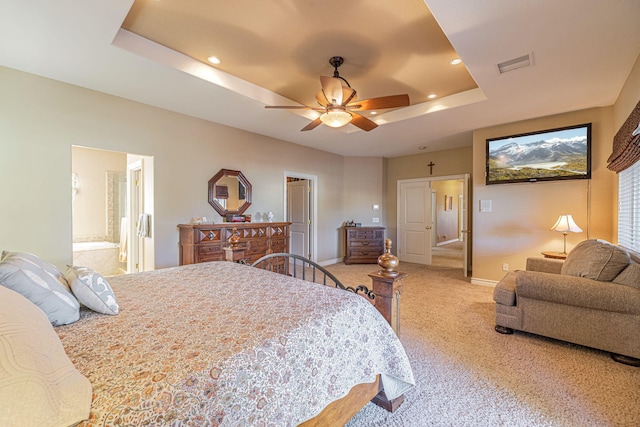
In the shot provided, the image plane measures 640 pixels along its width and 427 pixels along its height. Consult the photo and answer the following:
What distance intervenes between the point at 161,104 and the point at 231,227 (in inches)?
73.6

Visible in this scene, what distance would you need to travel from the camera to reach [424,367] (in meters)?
2.17

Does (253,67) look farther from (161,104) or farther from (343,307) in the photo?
(343,307)

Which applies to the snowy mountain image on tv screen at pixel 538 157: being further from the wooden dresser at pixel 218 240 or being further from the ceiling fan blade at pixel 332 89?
the wooden dresser at pixel 218 240

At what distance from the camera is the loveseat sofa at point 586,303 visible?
2.21 meters

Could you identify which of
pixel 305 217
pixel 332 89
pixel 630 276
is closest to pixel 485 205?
pixel 630 276

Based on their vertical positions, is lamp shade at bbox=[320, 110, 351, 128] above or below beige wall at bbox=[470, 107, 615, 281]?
above

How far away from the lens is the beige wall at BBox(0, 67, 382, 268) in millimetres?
2756

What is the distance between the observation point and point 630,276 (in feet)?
7.45

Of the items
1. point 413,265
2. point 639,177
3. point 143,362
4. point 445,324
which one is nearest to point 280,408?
point 143,362

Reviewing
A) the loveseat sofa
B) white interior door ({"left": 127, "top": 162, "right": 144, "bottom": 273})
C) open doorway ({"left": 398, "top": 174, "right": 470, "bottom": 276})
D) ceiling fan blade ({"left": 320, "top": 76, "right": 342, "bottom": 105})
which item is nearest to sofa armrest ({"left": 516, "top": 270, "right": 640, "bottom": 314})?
the loveseat sofa

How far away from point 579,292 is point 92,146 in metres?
5.23

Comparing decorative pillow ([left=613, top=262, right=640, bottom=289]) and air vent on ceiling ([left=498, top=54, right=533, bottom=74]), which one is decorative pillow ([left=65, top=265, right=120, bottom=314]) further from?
decorative pillow ([left=613, top=262, right=640, bottom=289])

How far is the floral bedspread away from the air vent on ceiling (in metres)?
2.65

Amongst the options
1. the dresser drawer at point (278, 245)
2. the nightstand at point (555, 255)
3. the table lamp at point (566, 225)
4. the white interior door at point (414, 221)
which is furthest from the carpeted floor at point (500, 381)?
the white interior door at point (414, 221)
